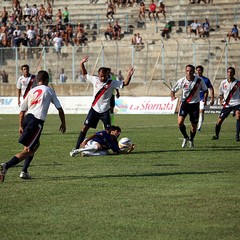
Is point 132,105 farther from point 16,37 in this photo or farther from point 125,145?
point 125,145

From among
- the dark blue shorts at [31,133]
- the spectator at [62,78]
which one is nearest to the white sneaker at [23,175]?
the dark blue shorts at [31,133]

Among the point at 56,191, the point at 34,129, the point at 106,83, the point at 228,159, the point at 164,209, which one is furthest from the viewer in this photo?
the point at 106,83

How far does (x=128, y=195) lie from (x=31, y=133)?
2527 millimetres

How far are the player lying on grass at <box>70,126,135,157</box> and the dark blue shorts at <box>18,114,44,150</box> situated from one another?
14.7 feet

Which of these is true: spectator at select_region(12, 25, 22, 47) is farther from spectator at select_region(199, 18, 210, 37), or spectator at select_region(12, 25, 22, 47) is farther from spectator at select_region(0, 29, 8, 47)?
spectator at select_region(199, 18, 210, 37)

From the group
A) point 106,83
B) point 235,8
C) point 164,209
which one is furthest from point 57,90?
point 164,209

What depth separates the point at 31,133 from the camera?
14695 millimetres

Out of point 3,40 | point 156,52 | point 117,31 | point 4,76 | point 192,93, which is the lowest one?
point 4,76

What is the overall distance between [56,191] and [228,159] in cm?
601

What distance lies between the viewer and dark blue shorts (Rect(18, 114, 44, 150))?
14672 mm

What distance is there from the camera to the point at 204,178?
15031mm

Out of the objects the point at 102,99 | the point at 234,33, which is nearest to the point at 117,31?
the point at 234,33

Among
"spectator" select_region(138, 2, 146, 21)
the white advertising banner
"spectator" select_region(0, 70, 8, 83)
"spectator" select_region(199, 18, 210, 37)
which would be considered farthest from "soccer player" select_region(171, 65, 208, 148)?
"spectator" select_region(138, 2, 146, 21)

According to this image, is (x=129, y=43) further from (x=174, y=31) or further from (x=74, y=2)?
(x=74, y=2)
